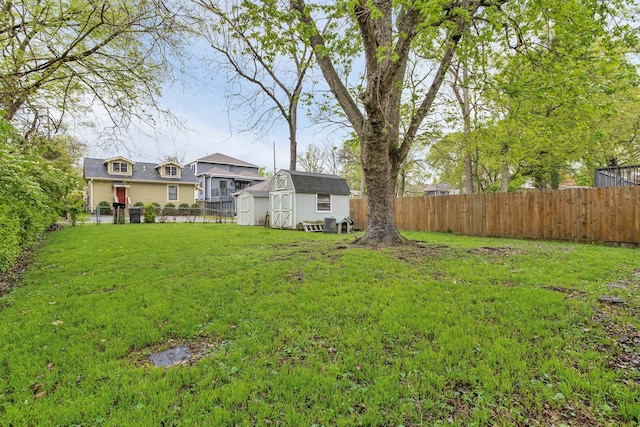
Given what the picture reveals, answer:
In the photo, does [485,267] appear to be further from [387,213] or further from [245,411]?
[245,411]

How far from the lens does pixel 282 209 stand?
669 inches

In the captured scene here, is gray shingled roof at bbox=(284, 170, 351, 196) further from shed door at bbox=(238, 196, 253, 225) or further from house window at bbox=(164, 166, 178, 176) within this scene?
house window at bbox=(164, 166, 178, 176)

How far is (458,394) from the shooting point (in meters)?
2.18

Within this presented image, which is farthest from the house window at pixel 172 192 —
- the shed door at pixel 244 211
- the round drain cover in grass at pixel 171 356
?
the round drain cover in grass at pixel 171 356

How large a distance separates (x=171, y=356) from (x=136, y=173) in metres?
28.3

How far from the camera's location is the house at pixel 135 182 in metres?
24.9

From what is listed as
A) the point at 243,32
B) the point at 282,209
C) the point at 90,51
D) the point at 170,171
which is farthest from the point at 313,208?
the point at 170,171

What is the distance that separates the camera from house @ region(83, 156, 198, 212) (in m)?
24.9

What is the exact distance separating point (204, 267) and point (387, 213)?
4.40 m

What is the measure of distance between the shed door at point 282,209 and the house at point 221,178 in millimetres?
11279

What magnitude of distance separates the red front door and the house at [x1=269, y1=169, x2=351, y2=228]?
15278 mm

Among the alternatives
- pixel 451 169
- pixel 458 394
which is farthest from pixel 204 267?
pixel 451 169

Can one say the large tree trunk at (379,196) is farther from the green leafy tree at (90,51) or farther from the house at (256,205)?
the house at (256,205)

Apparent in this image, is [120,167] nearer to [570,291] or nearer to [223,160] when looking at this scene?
[223,160]
